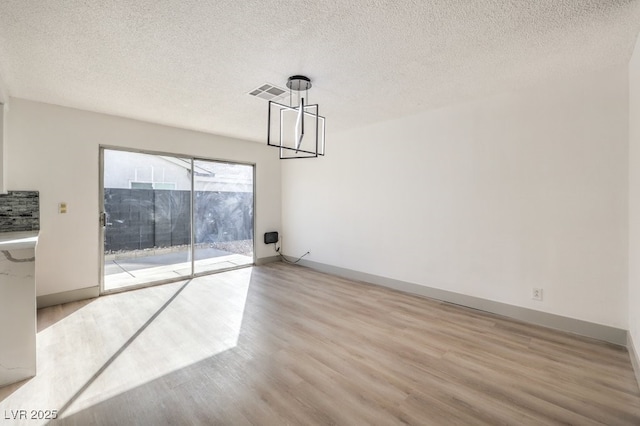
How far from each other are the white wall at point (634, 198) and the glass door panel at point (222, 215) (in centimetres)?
537

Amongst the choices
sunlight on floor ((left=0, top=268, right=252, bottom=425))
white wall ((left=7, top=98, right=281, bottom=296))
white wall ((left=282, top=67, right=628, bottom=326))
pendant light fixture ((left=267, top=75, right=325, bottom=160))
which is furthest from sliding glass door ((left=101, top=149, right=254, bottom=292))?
white wall ((left=282, top=67, right=628, bottom=326))

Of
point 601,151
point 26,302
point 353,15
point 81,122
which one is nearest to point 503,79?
point 601,151

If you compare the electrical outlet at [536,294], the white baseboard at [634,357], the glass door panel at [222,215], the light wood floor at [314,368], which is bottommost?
the light wood floor at [314,368]

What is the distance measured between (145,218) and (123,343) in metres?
2.33

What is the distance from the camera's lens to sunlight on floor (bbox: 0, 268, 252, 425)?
1994 mm

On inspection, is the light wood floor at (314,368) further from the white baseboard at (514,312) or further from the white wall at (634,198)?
the white wall at (634,198)

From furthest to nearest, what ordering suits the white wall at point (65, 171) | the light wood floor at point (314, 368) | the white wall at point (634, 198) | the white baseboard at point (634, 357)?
the white wall at point (65, 171)
the white wall at point (634, 198)
the white baseboard at point (634, 357)
the light wood floor at point (314, 368)

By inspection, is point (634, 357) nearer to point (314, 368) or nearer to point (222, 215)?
point (314, 368)

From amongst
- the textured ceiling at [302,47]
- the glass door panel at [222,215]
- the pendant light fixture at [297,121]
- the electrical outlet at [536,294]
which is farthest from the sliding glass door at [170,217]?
the electrical outlet at [536,294]

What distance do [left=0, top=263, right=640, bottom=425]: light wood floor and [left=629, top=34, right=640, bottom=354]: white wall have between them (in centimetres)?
41

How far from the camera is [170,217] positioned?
474cm

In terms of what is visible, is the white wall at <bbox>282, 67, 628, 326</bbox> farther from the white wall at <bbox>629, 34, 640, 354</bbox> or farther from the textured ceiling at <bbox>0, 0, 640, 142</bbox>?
the textured ceiling at <bbox>0, 0, 640, 142</bbox>

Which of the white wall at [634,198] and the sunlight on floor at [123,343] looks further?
the white wall at [634,198]

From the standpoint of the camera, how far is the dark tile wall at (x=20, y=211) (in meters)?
3.29
